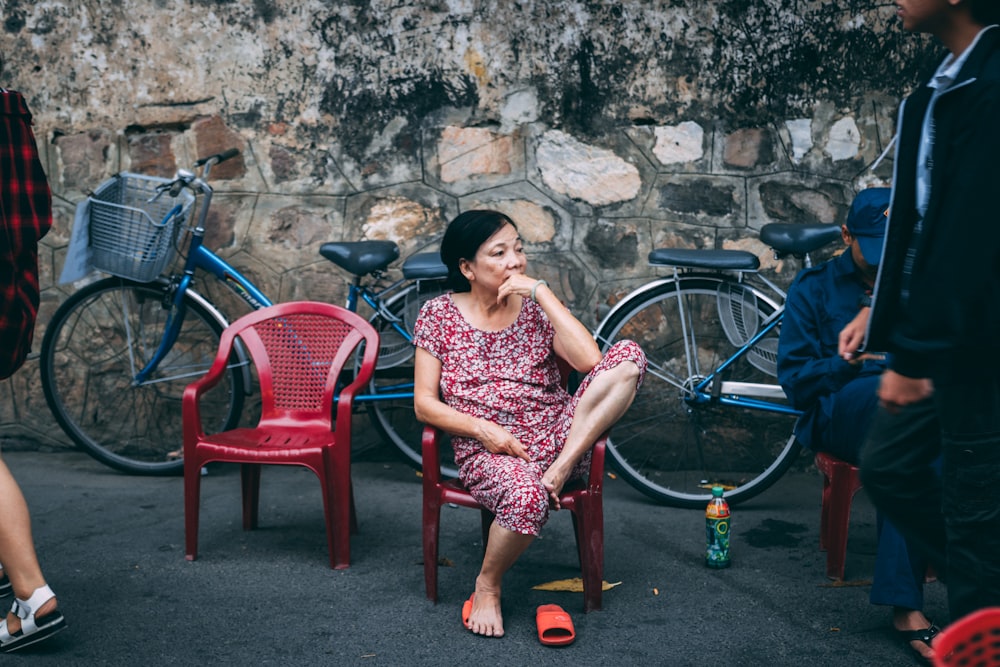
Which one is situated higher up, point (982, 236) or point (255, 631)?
point (982, 236)

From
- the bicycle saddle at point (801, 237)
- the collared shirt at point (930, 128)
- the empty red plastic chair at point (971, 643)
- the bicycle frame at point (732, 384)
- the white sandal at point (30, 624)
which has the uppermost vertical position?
the collared shirt at point (930, 128)

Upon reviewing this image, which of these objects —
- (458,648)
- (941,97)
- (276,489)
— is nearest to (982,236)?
(941,97)

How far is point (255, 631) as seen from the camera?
3111 mm

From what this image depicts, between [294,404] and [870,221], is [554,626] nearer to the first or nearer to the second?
[294,404]

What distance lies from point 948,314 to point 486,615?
169cm

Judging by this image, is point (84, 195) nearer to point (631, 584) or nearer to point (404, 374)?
point (404, 374)

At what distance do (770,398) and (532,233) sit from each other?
4.44 ft

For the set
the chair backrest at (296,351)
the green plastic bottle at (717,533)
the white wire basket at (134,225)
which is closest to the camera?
the green plastic bottle at (717,533)

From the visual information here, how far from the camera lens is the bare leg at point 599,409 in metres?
3.21

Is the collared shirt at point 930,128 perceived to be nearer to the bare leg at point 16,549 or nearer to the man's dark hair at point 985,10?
the man's dark hair at point 985,10

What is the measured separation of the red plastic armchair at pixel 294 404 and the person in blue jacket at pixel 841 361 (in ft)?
5.10

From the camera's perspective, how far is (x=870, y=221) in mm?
3322

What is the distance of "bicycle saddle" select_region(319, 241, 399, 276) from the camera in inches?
175

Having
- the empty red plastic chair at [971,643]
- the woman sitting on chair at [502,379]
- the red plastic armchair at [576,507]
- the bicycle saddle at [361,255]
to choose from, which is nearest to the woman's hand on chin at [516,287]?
the woman sitting on chair at [502,379]
